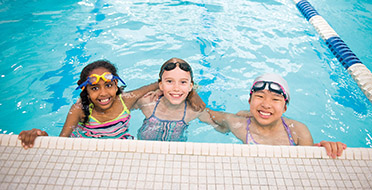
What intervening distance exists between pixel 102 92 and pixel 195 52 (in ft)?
10.9

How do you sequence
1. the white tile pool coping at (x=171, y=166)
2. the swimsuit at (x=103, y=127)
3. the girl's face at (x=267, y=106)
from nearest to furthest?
the white tile pool coping at (x=171, y=166) → the girl's face at (x=267, y=106) → the swimsuit at (x=103, y=127)

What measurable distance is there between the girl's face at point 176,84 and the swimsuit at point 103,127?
24.4 inches

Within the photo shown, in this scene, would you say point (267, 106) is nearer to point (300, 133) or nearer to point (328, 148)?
point (300, 133)

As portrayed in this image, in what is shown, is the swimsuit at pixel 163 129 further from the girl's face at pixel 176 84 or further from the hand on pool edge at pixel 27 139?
the hand on pool edge at pixel 27 139

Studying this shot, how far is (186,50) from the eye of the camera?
594 centimetres

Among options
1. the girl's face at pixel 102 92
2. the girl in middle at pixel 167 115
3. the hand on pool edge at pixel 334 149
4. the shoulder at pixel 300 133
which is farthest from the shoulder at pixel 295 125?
the girl's face at pixel 102 92

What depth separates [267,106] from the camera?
9.00 feet

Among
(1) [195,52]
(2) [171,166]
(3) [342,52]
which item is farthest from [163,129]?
(3) [342,52]

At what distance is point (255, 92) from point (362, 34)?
5369 millimetres

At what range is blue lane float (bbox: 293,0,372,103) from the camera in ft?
15.0

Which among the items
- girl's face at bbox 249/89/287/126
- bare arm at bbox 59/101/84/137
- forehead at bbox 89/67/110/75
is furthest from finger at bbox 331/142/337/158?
bare arm at bbox 59/101/84/137

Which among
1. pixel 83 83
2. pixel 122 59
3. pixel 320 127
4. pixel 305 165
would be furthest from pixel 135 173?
pixel 122 59

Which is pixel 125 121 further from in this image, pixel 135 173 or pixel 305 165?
pixel 305 165

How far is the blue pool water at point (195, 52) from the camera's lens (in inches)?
175
